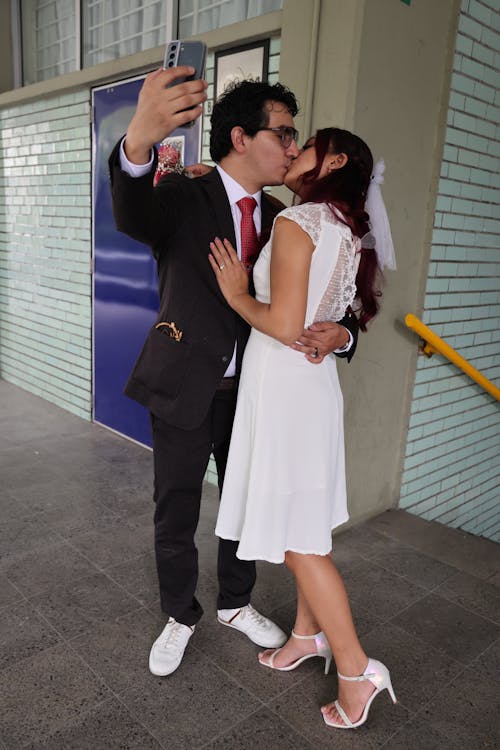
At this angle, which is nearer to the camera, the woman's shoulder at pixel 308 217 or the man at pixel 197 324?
the woman's shoulder at pixel 308 217

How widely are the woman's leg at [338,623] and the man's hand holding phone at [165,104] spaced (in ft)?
4.21

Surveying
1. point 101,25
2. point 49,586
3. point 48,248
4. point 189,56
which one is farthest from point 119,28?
point 49,586

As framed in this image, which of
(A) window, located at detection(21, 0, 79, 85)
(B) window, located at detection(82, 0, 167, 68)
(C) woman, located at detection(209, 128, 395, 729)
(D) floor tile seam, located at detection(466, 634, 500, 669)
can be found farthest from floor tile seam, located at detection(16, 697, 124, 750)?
(A) window, located at detection(21, 0, 79, 85)

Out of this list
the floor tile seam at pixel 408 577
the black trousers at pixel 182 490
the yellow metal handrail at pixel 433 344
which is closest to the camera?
the black trousers at pixel 182 490

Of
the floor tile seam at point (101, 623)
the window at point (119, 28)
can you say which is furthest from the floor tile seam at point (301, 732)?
the window at point (119, 28)

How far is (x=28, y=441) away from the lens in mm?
4469

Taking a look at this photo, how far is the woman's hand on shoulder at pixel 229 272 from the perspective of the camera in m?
1.85

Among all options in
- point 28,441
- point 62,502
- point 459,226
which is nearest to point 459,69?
point 459,226

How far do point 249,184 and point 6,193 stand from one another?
461 cm

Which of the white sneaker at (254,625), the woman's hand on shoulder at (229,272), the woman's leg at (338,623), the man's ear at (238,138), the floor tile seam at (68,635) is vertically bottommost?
the floor tile seam at (68,635)

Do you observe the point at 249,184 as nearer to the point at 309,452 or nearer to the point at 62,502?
the point at 309,452

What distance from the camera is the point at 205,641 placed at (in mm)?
2283

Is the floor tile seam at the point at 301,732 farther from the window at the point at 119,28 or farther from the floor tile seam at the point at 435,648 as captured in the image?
the window at the point at 119,28

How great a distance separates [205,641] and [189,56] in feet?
6.47
